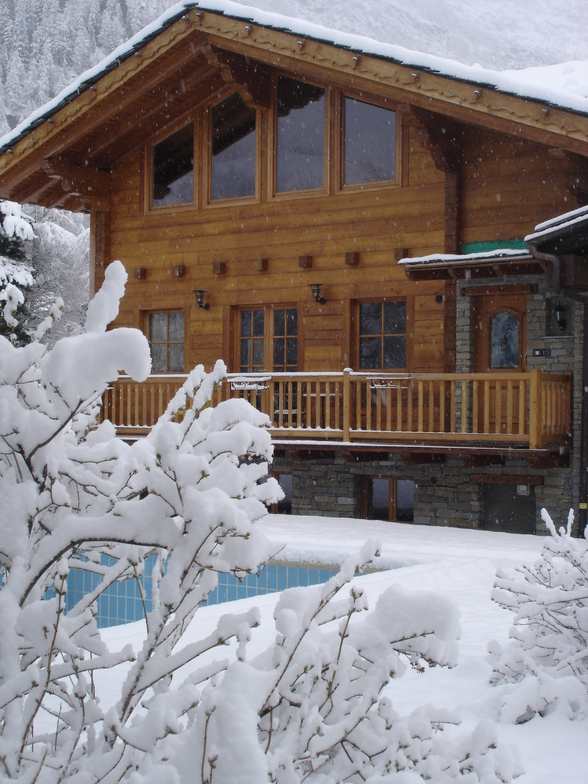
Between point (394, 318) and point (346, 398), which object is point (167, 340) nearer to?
point (394, 318)

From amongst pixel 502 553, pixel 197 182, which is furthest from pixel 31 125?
pixel 502 553

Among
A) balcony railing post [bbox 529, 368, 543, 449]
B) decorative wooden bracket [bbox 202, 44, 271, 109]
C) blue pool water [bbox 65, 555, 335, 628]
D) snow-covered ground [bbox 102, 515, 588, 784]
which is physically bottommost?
blue pool water [bbox 65, 555, 335, 628]

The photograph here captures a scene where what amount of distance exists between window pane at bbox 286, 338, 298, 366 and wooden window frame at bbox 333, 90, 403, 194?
2233 millimetres

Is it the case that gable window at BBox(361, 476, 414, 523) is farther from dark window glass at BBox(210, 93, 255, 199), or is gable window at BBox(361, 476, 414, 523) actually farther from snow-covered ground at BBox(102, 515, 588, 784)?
dark window glass at BBox(210, 93, 255, 199)

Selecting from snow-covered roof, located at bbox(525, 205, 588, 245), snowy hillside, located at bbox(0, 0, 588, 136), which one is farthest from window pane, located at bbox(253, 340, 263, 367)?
snowy hillside, located at bbox(0, 0, 588, 136)

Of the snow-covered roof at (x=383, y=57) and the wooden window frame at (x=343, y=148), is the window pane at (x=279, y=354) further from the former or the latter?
the snow-covered roof at (x=383, y=57)

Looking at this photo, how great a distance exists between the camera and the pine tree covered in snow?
175 centimetres

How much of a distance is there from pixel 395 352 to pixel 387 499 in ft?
6.69

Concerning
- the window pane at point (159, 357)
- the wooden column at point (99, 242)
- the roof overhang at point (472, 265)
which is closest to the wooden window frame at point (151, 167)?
the wooden column at point (99, 242)

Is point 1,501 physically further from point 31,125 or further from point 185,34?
point 31,125

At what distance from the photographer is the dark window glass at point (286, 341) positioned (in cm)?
1290

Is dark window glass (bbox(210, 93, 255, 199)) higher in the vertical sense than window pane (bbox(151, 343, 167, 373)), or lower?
higher

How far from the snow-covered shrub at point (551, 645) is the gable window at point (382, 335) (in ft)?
25.6

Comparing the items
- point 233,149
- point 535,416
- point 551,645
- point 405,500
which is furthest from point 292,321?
point 551,645
